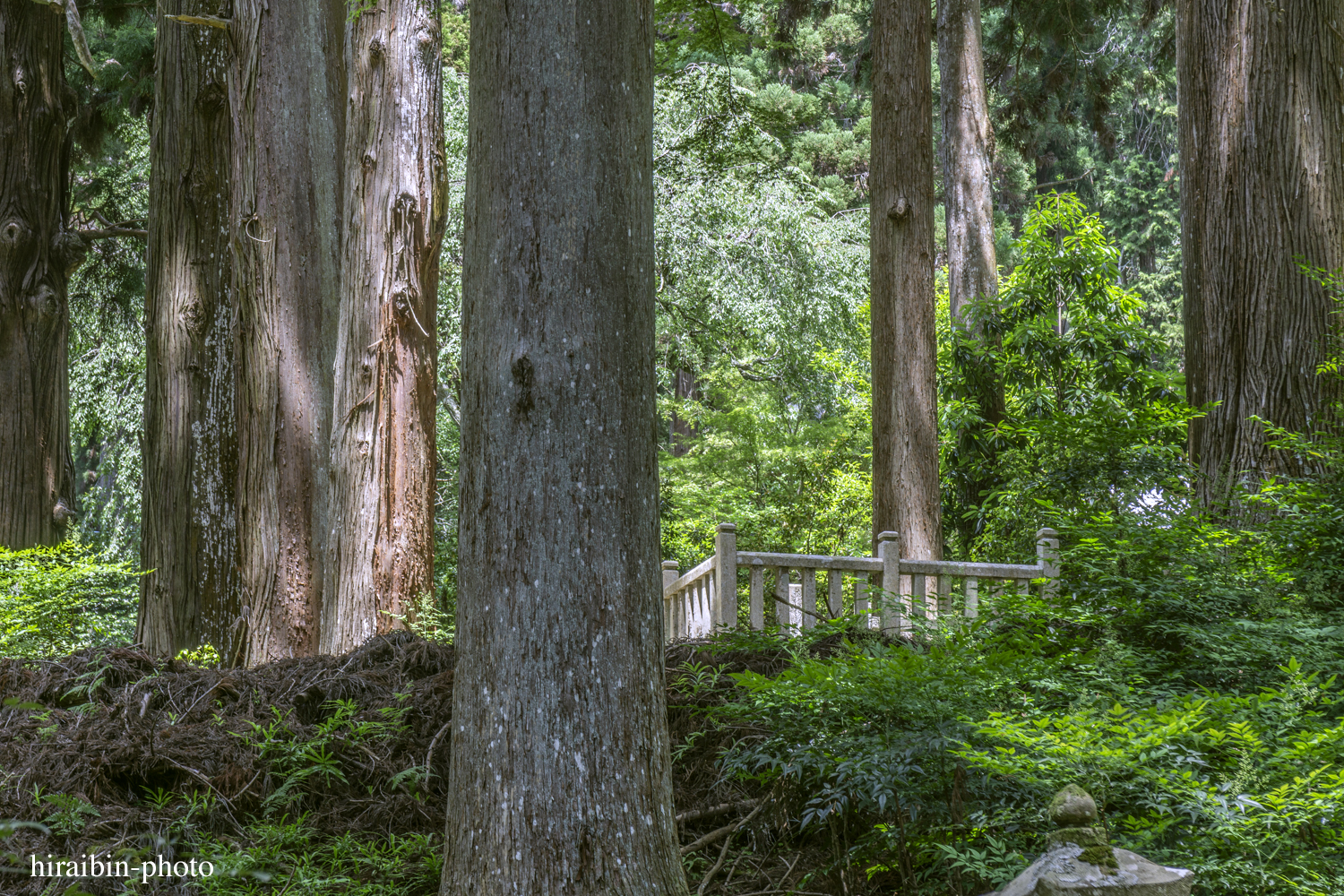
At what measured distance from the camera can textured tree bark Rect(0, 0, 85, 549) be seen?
8586 mm

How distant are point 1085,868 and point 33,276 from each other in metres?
9.82

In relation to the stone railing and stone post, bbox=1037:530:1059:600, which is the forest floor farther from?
stone post, bbox=1037:530:1059:600

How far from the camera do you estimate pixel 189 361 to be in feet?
20.3

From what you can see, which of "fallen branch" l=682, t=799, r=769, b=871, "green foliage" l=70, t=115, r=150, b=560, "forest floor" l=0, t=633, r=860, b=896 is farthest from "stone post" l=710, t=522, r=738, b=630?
"green foliage" l=70, t=115, r=150, b=560

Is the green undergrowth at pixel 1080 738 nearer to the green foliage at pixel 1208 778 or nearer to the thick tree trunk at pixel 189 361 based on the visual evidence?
the green foliage at pixel 1208 778

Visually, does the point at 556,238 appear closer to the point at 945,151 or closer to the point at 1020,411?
the point at 1020,411

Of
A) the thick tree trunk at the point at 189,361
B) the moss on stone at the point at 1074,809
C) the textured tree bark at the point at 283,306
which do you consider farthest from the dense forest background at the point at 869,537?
the textured tree bark at the point at 283,306

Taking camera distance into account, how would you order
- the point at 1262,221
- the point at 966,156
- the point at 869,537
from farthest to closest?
1. the point at 869,537
2. the point at 966,156
3. the point at 1262,221

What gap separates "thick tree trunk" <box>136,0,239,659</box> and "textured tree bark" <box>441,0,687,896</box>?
374 centimetres

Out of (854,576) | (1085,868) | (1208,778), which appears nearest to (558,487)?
(1085,868)

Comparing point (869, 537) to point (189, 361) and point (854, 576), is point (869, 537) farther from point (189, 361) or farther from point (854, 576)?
point (189, 361)

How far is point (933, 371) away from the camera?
9.49 m

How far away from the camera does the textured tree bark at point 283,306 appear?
5844mm

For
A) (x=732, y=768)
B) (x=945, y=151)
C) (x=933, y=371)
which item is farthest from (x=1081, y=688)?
(x=945, y=151)
